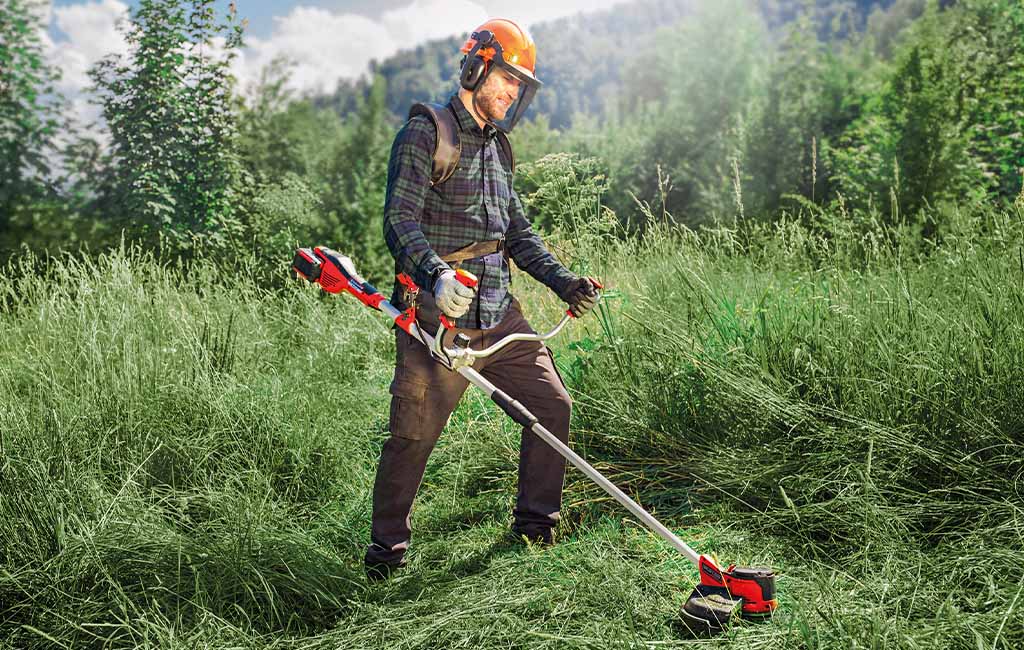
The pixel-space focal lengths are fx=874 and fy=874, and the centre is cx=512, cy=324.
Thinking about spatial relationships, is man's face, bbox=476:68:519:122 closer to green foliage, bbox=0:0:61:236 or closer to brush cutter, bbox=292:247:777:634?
brush cutter, bbox=292:247:777:634

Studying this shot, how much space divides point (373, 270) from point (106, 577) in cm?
804

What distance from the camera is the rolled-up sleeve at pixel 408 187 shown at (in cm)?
292

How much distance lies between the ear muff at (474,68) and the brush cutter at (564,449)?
0.71 meters

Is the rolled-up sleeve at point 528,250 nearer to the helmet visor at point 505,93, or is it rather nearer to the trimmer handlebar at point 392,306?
the trimmer handlebar at point 392,306

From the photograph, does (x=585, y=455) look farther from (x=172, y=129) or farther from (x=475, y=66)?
(x=172, y=129)

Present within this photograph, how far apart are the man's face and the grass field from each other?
1.23m

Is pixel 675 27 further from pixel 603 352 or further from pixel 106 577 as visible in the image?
pixel 106 577

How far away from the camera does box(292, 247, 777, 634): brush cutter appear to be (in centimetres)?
251

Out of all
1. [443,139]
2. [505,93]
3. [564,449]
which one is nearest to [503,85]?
[505,93]

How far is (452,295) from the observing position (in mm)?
2609

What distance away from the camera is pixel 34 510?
3.02 metres

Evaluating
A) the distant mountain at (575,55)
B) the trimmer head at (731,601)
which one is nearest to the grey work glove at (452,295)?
the trimmer head at (731,601)

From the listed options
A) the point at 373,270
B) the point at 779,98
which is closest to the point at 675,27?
the point at 779,98

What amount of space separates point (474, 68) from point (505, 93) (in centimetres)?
14
